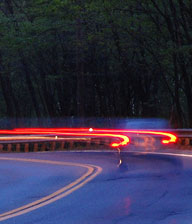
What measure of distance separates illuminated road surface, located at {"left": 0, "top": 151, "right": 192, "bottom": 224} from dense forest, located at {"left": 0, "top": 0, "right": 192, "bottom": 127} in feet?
57.4

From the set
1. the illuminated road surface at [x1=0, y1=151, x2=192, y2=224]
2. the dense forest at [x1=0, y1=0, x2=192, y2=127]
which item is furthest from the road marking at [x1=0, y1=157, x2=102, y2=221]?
Answer: the dense forest at [x1=0, y1=0, x2=192, y2=127]

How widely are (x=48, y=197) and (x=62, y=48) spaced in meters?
42.2

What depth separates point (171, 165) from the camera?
20.5 m

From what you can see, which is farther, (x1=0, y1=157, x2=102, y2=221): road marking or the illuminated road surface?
(x1=0, y1=157, x2=102, y2=221): road marking

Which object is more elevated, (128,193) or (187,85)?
(187,85)

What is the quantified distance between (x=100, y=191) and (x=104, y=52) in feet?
131

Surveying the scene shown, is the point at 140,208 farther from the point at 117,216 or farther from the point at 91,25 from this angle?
the point at 91,25

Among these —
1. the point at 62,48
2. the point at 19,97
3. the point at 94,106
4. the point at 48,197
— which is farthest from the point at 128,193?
the point at 19,97

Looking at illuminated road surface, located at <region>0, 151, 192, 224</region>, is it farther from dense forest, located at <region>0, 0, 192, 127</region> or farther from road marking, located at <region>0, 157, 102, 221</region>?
dense forest, located at <region>0, 0, 192, 127</region>

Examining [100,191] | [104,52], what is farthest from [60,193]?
[104,52]

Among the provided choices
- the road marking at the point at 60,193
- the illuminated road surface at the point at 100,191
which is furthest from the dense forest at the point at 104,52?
the road marking at the point at 60,193

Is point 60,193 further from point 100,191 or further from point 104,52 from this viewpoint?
point 104,52

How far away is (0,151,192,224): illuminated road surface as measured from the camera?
1127cm

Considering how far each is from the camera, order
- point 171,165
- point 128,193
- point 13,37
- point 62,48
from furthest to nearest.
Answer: point 62,48
point 13,37
point 171,165
point 128,193
